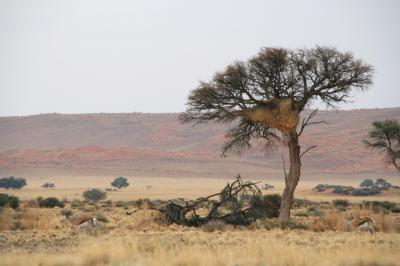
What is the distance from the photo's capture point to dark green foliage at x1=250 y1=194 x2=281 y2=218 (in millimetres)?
27222

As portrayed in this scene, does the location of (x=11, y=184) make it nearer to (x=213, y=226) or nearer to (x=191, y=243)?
(x=213, y=226)

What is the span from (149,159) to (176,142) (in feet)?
109

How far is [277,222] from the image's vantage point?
74.6 feet

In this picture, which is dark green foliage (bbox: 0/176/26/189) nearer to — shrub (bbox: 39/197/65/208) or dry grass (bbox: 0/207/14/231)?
shrub (bbox: 39/197/65/208)

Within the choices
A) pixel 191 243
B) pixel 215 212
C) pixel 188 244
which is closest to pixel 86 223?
pixel 191 243

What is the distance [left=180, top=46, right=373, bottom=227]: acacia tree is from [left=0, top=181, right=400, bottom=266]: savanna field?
3.37 m

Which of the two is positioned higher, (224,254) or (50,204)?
(224,254)

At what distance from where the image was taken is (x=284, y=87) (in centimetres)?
2316

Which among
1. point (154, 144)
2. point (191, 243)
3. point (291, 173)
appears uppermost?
point (154, 144)

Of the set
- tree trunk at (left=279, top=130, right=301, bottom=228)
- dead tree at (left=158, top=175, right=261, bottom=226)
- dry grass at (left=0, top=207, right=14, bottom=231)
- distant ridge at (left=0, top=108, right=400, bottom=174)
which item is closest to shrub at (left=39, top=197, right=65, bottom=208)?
dry grass at (left=0, top=207, right=14, bottom=231)

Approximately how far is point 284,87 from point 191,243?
849 centimetres

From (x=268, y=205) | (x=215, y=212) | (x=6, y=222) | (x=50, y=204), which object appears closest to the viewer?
(x=6, y=222)

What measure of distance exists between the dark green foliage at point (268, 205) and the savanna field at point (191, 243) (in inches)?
65.1

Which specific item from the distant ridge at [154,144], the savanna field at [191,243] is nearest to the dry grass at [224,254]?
the savanna field at [191,243]
